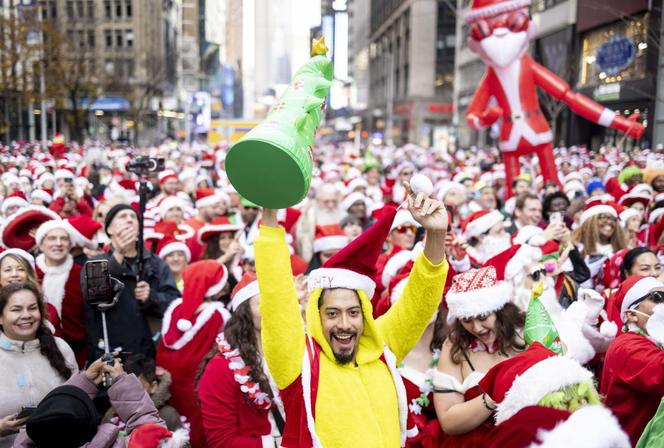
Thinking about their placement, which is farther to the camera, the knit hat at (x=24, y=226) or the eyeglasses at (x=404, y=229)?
the eyeglasses at (x=404, y=229)

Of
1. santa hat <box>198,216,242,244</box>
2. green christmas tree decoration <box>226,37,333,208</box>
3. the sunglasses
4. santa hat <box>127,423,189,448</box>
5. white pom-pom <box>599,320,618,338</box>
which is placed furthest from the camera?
the sunglasses


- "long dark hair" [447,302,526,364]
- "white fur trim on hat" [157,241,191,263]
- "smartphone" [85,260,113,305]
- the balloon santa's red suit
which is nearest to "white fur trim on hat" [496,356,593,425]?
"long dark hair" [447,302,526,364]

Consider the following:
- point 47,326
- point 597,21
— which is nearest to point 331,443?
point 47,326

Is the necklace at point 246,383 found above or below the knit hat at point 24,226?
below

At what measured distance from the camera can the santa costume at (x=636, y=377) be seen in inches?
123

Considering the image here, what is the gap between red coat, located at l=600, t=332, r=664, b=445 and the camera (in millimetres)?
3111

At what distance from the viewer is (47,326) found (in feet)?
13.4

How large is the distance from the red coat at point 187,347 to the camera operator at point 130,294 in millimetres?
230

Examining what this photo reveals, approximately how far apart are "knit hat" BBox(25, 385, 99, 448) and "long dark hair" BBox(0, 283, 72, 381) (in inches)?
38.0

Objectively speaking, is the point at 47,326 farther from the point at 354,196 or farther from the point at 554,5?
the point at 554,5

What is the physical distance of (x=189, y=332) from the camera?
487 centimetres

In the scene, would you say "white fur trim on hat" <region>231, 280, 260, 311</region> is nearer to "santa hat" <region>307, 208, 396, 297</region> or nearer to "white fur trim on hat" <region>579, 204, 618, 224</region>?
"santa hat" <region>307, 208, 396, 297</region>

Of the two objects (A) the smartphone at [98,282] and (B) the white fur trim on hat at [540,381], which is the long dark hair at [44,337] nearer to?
(A) the smartphone at [98,282]

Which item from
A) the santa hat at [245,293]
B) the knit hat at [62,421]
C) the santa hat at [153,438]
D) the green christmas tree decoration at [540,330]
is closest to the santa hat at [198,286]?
the santa hat at [245,293]
